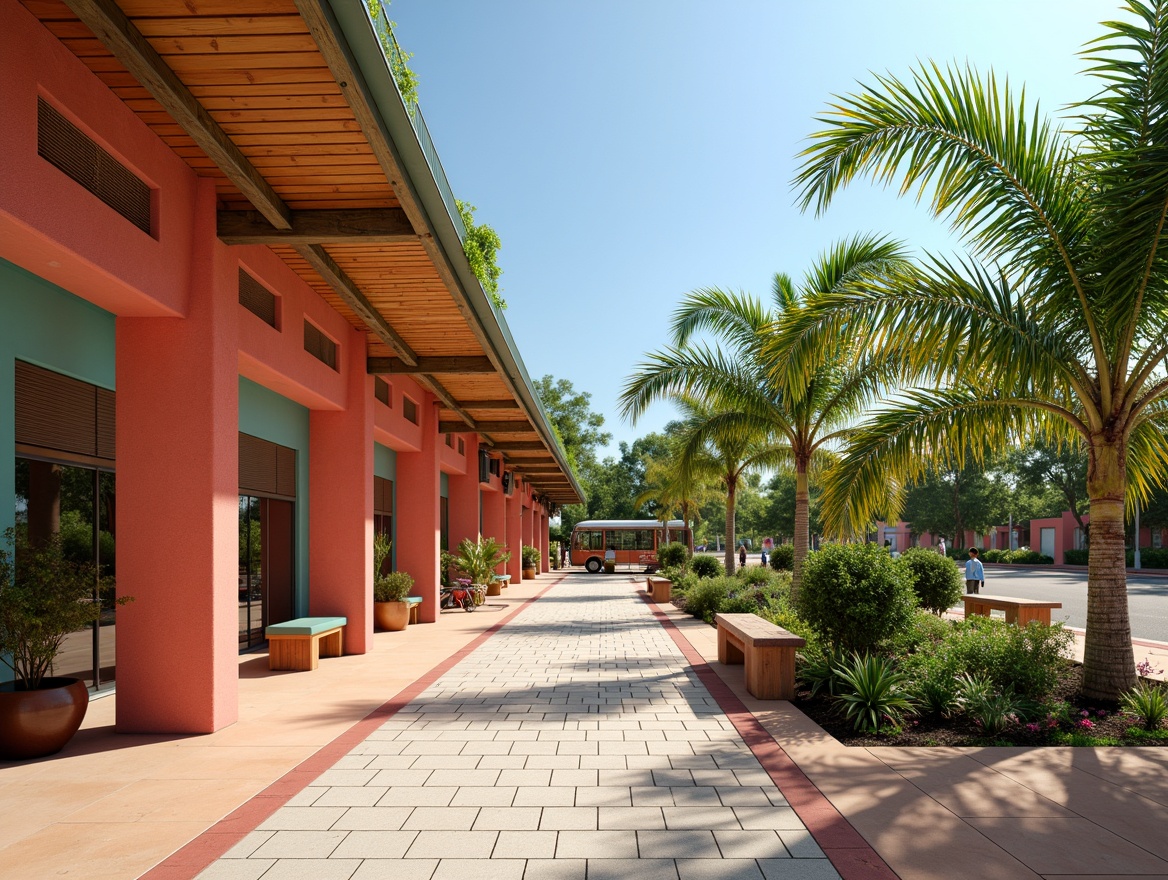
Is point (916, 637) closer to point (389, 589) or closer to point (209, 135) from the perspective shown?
point (209, 135)

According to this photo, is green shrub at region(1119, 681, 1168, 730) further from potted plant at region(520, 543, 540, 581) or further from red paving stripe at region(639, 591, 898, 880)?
potted plant at region(520, 543, 540, 581)

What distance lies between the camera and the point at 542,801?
5.14 metres

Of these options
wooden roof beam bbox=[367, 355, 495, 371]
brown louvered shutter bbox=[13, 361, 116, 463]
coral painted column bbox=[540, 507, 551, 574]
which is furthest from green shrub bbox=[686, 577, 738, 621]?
coral painted column bbox=[540, 507, 551, 574]

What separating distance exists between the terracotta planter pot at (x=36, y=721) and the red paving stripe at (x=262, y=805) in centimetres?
193

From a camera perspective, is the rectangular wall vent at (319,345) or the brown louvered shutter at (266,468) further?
the brown louvered shutter at (266,468)

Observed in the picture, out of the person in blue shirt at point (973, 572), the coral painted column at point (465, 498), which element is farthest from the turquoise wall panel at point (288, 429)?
the person in blue shirt at point (973, 572)

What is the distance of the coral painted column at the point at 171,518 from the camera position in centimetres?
695

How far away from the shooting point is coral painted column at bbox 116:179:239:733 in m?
6.95

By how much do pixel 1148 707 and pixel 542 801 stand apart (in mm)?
5257

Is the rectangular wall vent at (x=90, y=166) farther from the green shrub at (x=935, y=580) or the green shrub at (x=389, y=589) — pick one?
the green shrub at (x=935, y=580)

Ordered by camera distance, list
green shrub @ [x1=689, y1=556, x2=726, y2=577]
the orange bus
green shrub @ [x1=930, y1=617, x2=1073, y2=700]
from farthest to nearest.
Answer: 1. the orange bus
2. green shrub @ [x1=689, y1=556, x2=726, y2=577]
3. green shrub @ [x1=930, y1=617, x2=1073, y2=700]

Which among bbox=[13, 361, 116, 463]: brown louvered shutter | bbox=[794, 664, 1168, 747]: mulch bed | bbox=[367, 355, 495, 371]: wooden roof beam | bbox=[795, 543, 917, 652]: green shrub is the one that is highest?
bbox=[367, 355, 495, 371]: wooden roof beam

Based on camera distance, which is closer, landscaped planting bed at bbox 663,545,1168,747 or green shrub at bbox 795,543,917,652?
landscaped planting bed at bbox 663,545,1168,747

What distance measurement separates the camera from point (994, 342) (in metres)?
7.81
